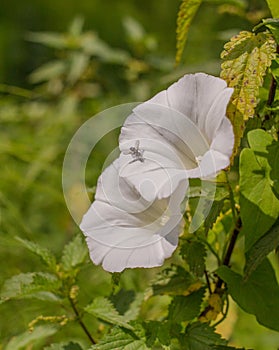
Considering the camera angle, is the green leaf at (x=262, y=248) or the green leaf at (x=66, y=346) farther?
the green leaf at (x=66, y=346)

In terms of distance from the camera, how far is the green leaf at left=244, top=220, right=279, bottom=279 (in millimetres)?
550

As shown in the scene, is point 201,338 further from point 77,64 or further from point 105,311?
point 77,64

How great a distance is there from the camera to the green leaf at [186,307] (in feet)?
2.11

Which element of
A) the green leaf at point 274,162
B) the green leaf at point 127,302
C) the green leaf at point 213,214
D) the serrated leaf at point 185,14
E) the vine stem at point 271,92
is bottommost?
the green leaf at point 127,302

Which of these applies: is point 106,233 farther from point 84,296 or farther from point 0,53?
point 0,53

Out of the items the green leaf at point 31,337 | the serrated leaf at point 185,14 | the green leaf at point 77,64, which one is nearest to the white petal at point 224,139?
the serrated leaf at point 185,14

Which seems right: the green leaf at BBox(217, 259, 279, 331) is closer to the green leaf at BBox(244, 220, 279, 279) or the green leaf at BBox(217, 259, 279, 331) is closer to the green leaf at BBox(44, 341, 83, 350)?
the green leaf at BBox(244, 220, 279, 279)

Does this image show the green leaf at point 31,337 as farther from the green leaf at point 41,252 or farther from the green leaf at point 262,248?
the green leaf at point 262,248

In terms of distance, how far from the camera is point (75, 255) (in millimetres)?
737

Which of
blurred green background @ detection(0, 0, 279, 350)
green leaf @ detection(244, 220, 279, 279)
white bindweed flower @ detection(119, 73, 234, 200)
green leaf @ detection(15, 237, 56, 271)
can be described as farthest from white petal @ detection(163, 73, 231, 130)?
blurred green background @ detection(0, 0, 279, 350)

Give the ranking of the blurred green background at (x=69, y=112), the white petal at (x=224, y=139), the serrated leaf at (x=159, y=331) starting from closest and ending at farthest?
1. the white petal at (x=224, y=139)
2. the serrated leaf at (x=159, y=331)
3. the blurred green background at (x=69, y=112)

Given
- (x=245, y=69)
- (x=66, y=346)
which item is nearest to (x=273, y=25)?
(x=245, y=69)

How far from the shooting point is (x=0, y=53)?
8.21 ft

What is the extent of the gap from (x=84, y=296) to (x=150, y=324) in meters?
0.38
